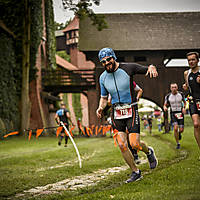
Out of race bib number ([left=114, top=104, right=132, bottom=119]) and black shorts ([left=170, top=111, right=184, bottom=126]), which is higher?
race bib number ([left=114, top=104, right=132, bottom=119])

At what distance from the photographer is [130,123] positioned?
17.5 ft

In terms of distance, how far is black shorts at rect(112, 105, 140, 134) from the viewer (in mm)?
5322

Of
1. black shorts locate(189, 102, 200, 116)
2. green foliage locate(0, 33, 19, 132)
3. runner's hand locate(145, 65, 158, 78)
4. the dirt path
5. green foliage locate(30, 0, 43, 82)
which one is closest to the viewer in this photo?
runner's hand locate(145, 65, 158, 78)

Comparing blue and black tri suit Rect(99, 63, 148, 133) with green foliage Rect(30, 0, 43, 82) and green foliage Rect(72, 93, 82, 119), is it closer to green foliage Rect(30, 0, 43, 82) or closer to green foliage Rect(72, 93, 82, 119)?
green foliage Rect(30, 0, 43, 82)

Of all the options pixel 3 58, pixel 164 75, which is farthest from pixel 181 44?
pixel 3 58

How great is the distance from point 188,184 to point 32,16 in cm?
2444

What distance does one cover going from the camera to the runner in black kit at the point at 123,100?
5316mm

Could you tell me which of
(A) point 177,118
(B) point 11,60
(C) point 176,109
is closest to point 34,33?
(B) point 11,60

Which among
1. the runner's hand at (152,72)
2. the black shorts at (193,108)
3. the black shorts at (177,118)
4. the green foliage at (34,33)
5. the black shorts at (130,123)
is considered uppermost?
the green foliage at (34,33)

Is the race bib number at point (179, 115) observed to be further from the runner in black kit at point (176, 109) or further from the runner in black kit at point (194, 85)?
the runner in black kit at point (194, 85)

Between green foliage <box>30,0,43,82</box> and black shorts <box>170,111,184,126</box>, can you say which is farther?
green foliage <box>30,0,43,82</box>

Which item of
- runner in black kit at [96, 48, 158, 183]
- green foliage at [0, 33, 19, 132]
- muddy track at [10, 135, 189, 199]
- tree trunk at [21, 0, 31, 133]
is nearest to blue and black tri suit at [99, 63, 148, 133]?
runner in black kit at [96, 48, 158, 183]

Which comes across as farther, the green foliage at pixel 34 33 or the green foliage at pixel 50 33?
the green foliage at pixel 50 33

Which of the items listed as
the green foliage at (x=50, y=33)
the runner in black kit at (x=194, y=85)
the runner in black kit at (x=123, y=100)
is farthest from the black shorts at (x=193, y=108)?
the green foliage at (x=50, y=33)
